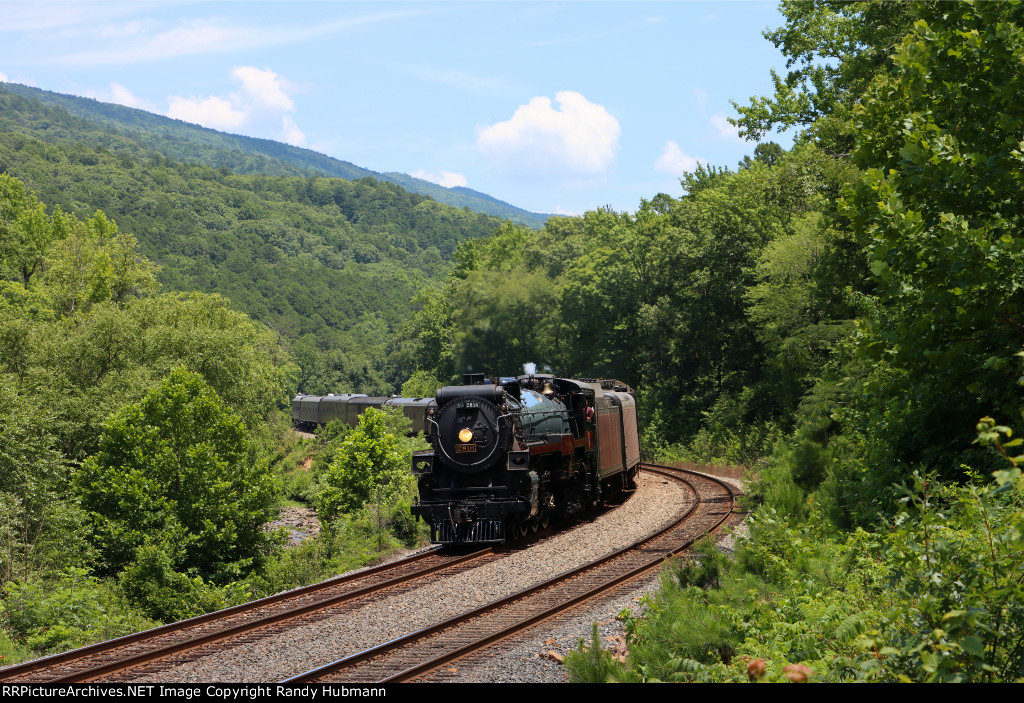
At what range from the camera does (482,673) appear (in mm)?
9484

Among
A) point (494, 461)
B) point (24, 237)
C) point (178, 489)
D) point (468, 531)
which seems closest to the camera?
point (494, 461)

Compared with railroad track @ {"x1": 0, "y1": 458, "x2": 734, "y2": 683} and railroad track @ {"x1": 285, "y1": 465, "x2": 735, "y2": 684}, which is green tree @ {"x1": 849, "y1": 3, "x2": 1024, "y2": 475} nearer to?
railroad track @ {"x1": 285, "y1": 465, "x2": 735, "y2": 684}

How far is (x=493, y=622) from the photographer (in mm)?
11695

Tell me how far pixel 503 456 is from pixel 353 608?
18.6 ft

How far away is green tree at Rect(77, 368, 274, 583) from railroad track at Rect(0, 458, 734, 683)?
6.52 m

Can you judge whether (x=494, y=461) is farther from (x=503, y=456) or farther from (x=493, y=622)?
(x=493, y=622)

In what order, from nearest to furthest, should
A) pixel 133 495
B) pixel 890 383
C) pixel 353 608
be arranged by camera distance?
1. pixel 890 383
2. pixel 353 608
3. pixel 133 495

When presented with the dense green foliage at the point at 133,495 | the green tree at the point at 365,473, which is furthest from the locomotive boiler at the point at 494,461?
the green tree at the point at 365,473

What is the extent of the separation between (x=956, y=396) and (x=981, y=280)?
2129 millimetres

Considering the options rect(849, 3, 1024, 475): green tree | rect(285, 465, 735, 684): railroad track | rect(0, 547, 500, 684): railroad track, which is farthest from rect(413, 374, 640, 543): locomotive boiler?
rect(849, 3, 1024, 475): green tree

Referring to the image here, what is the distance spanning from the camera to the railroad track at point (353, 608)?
32.0 feet

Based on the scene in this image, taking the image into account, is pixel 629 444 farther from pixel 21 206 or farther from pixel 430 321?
pixel 430 321

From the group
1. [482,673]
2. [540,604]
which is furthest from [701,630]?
[540,604]

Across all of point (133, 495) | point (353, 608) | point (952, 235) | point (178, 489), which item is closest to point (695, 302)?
point (178, 489)
